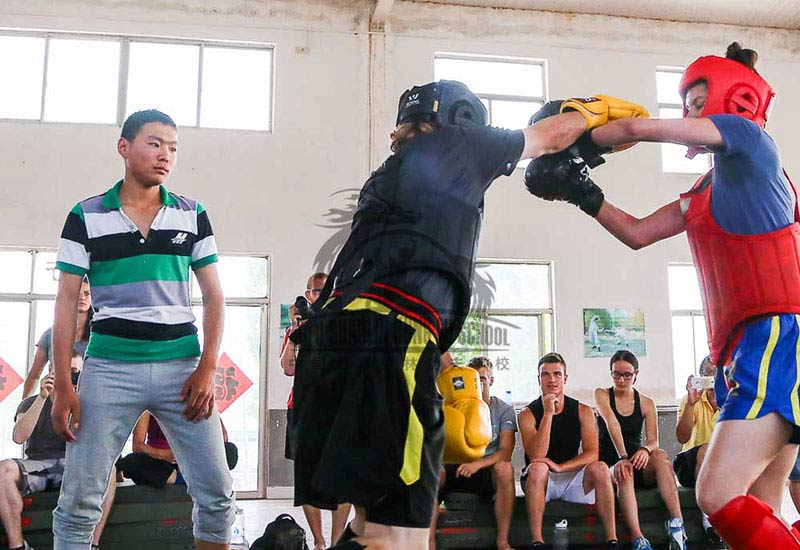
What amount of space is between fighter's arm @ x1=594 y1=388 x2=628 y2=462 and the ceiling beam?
6.11 meters

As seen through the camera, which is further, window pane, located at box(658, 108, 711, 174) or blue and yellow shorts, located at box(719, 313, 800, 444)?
window pane, located at box(658, 108, 711, 174)

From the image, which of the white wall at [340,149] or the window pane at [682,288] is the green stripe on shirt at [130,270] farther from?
the window pane at [682,288]

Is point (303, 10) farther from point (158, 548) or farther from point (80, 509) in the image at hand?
point (80, 509)

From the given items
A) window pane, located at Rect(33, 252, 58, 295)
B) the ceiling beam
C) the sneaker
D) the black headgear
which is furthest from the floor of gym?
the ceiling beam

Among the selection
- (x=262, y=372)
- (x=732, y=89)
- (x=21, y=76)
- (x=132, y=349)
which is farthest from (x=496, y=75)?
(x=132, y=349)

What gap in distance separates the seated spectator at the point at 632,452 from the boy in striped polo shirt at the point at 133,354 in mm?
3243

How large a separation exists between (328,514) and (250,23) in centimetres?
646

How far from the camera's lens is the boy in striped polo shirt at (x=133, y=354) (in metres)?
2.58

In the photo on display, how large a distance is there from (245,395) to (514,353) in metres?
3.52

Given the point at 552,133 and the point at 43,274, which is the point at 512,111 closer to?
the point at 43,274

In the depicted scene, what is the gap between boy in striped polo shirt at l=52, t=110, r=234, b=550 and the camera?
2576mm

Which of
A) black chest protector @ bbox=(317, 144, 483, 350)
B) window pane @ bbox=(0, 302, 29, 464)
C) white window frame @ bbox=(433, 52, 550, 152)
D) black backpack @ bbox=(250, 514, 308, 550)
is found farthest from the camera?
white window frame @ bbox=(433, 52, 550, 152)

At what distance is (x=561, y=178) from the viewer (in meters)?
2.82

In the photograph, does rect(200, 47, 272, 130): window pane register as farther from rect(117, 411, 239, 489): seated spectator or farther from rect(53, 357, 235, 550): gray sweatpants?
rect(53, 357, 235, 550): gray sweatpants
